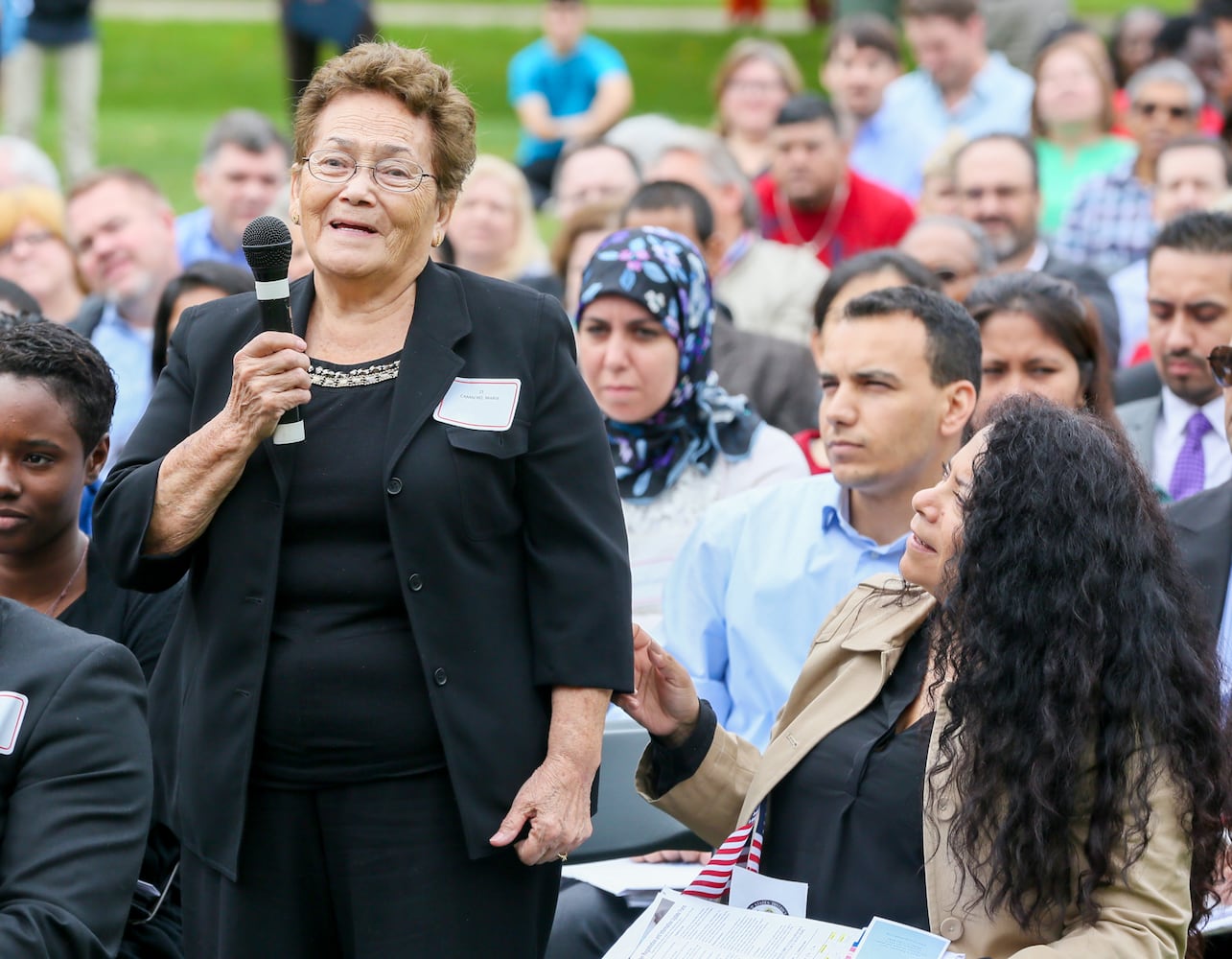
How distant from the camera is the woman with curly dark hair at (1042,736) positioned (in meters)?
2.62

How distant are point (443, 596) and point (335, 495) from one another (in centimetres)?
24

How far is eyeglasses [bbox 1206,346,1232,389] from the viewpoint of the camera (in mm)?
3959

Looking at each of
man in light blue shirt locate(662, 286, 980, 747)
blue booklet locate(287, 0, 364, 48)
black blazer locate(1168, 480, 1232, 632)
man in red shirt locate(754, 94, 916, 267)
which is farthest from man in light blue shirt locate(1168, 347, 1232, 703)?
blue booklet locate(287, 0, 364, 48)

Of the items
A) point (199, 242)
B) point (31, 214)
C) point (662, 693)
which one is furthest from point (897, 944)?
point (199, 242)

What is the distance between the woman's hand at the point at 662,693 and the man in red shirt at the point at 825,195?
5662 mm

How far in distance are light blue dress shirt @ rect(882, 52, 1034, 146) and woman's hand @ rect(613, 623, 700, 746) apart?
7841mm

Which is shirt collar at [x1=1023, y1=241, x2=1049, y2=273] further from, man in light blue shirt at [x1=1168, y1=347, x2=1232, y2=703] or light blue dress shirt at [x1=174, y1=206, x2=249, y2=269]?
light blue dress shirt at [x1=174, y1=206, x2=249, y2=269]

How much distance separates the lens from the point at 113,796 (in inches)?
106

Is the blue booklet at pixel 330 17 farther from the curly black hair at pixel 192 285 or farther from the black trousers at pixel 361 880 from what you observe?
the black trousers at pixel 361 880

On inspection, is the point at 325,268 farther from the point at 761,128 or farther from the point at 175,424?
the point at 761,128

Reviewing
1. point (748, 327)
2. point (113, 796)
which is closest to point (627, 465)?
point (113, 796)

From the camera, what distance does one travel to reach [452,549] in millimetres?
2684

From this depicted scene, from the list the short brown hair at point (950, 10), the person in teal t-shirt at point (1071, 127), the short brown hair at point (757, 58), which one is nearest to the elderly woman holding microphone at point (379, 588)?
the person in teal t-shirt at point (1071, 127)

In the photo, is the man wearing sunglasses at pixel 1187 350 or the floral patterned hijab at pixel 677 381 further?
the man wearing sunglasses at pixel 1187 350
